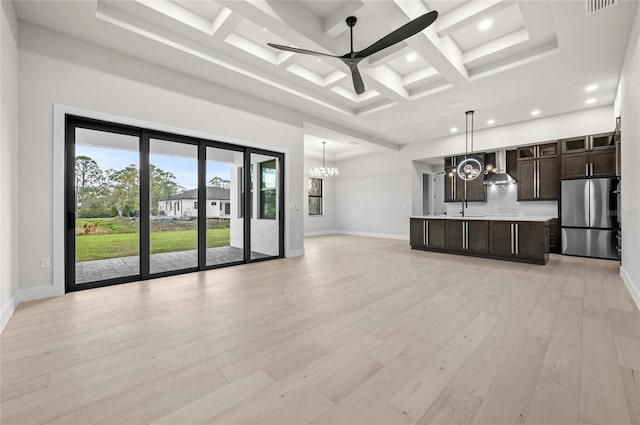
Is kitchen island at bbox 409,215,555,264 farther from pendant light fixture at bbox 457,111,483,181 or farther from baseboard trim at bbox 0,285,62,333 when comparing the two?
baseboard trim at bbox 0,285,62,333

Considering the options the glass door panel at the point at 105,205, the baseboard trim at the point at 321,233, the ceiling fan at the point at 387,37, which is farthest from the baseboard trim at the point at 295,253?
the baseboard trim at the point at 321,233

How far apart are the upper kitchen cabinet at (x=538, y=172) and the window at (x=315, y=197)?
258 inches

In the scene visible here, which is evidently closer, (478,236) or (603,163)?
(603,163)

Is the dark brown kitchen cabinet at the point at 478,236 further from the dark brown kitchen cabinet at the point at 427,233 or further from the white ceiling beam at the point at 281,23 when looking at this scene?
the white ceiling beam at the point at 281,23

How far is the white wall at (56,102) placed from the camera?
322 centimetres

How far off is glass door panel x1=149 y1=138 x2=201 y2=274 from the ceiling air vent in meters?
5.41

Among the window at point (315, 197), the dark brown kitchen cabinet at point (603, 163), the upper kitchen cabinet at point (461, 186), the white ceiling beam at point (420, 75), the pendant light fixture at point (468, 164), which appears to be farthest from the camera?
the window at point (315, 197)

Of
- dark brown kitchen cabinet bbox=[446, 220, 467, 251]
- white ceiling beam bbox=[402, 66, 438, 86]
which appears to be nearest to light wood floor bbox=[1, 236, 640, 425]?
dark brown kitchen cabinet bbox=[446, 220, 467, 251]

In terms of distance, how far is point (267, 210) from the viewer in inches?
234

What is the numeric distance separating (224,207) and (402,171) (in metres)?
6.41

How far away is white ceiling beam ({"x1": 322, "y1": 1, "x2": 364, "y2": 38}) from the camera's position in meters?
3.30

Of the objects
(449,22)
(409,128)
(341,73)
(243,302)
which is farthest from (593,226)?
(243,302)

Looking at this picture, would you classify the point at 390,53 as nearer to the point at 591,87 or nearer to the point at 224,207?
the point at 224,207

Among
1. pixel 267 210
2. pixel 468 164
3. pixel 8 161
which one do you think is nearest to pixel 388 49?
pixel 468 164
